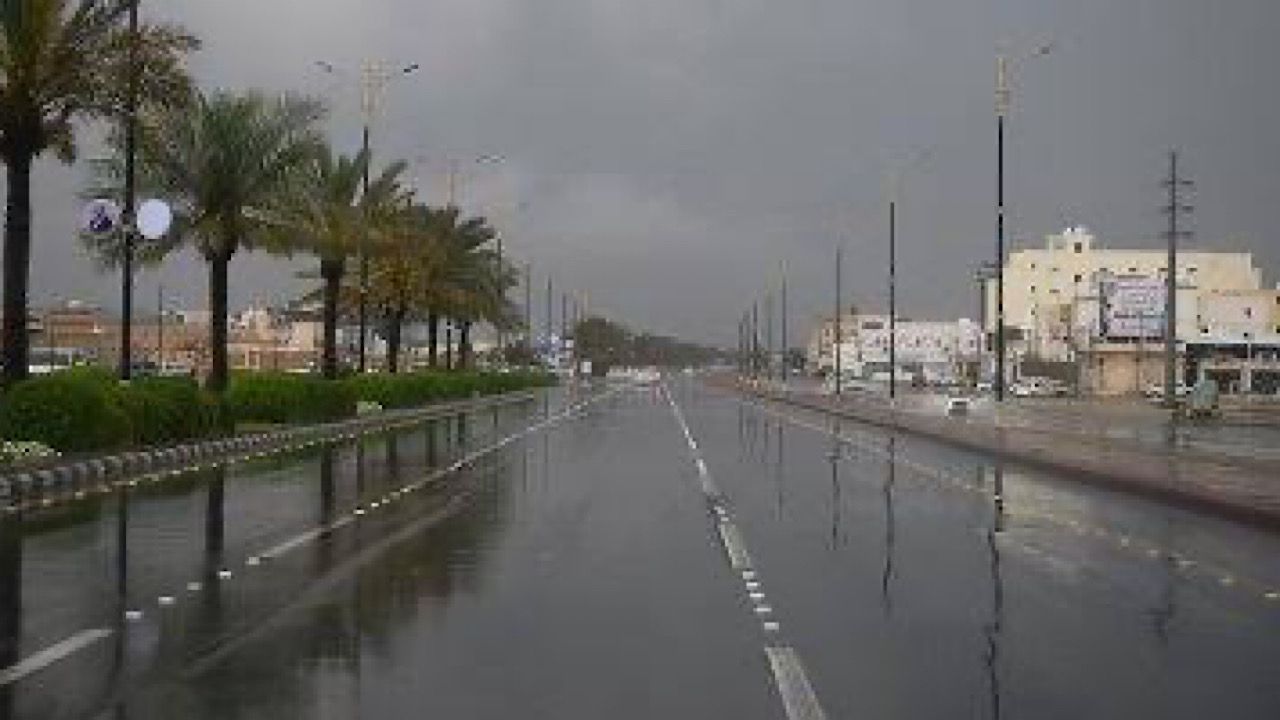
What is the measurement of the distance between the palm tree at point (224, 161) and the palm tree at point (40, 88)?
411 inches

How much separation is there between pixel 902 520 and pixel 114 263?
27.4m

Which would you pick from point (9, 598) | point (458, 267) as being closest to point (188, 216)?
point (9, 598)

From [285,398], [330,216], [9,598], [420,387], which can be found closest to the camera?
[9,598]

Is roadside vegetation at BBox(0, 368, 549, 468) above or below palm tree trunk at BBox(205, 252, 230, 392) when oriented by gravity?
below

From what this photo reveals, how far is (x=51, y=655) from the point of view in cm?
1162

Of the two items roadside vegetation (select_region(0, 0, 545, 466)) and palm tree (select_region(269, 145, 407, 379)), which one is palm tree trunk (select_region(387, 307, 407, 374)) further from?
palm tree (select_region(269, 145, 407, 379))

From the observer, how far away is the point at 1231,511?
987 inches

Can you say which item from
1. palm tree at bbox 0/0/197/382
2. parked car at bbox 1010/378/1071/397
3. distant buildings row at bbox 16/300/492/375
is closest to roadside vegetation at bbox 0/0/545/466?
palm tree at bbox 0/0/197/382

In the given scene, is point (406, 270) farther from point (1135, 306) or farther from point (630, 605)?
point (1135, 306)

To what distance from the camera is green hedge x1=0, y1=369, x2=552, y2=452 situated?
105 feet

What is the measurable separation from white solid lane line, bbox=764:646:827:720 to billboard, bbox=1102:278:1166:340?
113 m

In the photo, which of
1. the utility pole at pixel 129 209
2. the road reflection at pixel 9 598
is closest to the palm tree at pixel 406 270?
the utility pole at pixel 129 209

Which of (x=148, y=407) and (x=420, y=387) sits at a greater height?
(x=148, y=407)

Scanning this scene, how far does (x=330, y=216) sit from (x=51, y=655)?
44201mm
